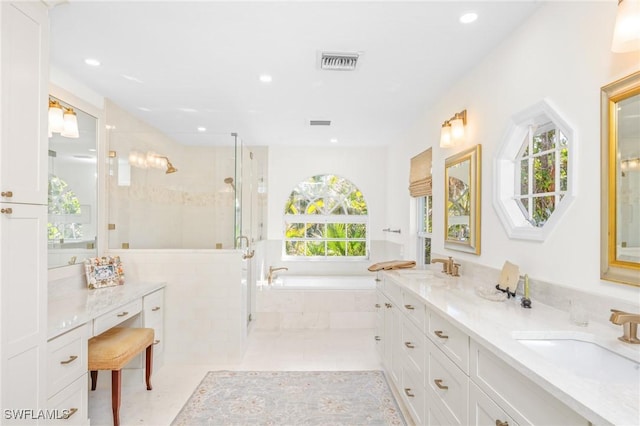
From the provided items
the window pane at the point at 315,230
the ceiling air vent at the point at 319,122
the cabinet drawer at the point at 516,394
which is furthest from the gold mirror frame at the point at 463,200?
→ the window pane at the point at 315,230

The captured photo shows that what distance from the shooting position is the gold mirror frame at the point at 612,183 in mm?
1347

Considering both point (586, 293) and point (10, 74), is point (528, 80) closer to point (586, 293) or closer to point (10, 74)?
point (586, 293)

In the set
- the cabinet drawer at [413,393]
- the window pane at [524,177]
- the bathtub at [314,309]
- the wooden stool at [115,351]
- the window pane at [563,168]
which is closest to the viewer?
the window pane at [563,168]

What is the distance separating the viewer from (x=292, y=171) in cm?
554

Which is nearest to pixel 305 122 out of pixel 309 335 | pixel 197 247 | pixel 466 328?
pixel 197 247

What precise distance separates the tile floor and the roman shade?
68.0 inches

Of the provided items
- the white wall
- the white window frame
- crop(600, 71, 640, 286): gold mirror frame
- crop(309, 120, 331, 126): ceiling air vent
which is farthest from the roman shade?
crop(600, 71, 640, 286): gold mirror frame

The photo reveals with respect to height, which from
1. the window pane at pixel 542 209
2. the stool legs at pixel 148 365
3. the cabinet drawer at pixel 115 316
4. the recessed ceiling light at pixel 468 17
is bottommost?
the stool legs at pixel 148 365

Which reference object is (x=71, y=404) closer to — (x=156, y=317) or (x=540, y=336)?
(x=156, y=317)

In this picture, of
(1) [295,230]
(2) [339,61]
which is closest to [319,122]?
(2) [339,61]

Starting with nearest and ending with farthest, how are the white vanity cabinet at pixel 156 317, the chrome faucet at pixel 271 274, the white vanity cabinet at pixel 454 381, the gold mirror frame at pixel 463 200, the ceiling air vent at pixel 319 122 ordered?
1. the white vanity cabinet at pixel 454 381
2. the gold mirror frame at pixel 463 200
3. the white vanity cabinet at pixel 156 317
4. the ceiling air vent at pixel 319 122
5. the chrome faucet at pixel 271 274

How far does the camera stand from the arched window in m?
5.63

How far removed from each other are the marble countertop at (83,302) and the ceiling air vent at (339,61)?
2.26 metres

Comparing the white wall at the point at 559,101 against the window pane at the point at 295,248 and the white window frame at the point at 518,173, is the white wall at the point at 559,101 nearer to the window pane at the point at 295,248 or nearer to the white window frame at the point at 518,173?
the white window frame at the point at 518,173
